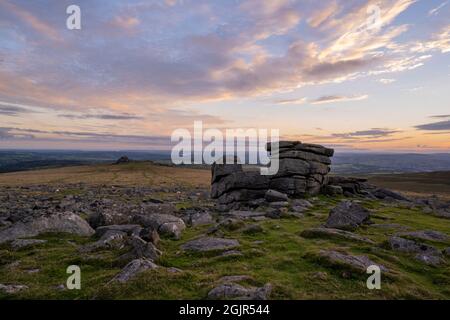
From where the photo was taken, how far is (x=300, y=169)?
51.2 meters

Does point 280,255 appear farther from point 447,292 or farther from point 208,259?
point 447,292

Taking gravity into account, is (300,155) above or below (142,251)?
above

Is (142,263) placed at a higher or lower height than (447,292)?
higher

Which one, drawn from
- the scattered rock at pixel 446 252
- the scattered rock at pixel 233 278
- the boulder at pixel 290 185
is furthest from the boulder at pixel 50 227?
the boulder at pixel 290 185

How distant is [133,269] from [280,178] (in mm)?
37005

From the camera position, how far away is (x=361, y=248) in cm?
2222

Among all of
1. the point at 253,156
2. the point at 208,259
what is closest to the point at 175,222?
the point at 208,259

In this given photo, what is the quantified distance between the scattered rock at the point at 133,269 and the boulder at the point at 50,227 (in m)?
12.3

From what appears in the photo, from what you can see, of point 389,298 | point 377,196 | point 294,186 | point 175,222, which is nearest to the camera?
point 389,298

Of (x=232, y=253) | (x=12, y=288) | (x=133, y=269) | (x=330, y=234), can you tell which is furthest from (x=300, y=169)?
(x=12, y=288)

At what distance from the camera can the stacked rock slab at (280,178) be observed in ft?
163

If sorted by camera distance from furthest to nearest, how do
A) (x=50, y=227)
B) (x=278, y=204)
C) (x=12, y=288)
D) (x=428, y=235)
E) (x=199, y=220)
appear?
1. (x=278, y=204)
2. (x=199, y=220)
3. (x=428, y=235)
4. (x=50, y=227)
5. (x=12, y=288)

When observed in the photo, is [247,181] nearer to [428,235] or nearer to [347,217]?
[347,217]
